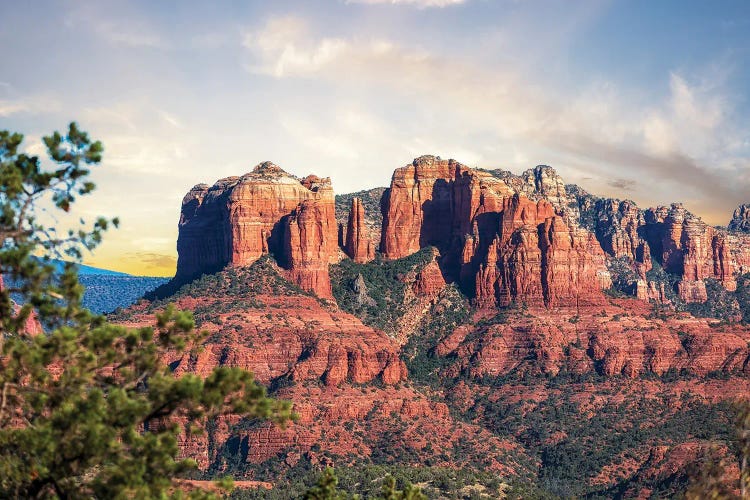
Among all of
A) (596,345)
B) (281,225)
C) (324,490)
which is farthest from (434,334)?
(324,490)

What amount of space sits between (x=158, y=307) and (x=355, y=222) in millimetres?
38183

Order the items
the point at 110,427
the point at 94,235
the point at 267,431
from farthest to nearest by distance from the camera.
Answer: the point at 267,431, the point at 94,235, the point at 110,427

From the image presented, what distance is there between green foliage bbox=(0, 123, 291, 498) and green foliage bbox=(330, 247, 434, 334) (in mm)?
131808

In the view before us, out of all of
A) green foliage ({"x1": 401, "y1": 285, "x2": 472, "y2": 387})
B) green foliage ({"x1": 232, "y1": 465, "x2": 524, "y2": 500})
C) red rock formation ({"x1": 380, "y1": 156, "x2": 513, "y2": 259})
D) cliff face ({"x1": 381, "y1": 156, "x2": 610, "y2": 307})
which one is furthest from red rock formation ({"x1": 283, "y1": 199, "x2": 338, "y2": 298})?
green foliage ({"x1": 232, "y1": 465, "x2": 524, "y2": 500})

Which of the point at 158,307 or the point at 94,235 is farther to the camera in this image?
the point at 158,307

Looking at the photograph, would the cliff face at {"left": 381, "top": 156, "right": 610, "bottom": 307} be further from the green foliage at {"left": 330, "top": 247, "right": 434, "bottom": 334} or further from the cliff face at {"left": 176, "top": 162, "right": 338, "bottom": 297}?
the cliff face at {"left": 176, "top": 162, "right": 338, "bottom": 297}

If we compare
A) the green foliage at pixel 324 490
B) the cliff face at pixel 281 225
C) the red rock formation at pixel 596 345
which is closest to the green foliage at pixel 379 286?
the cliff face at pixel 281 225

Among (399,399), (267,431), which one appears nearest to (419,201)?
(399,399)

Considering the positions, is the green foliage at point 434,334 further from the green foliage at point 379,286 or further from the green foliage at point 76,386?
the green foliage at point 76,386

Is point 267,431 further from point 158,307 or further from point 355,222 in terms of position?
point 355,222

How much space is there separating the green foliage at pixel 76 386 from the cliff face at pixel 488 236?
13791 cm

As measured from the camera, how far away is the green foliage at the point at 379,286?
177750mm

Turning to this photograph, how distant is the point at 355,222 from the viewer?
187375 mm

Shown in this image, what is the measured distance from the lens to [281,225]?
171 meters
